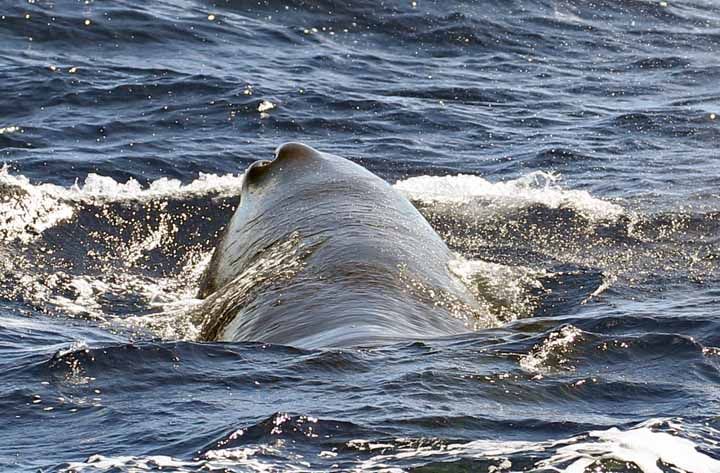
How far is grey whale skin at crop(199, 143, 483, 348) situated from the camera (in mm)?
8477

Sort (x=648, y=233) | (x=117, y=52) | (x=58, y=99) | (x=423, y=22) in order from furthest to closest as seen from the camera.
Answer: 1. (x=423, y=22)
2. (x=117, y=52)
3. (x=58, y=99)
4. (x=648, y=233)

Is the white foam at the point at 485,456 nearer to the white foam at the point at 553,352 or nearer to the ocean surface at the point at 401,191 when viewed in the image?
the ocean surface at the point at 401,191

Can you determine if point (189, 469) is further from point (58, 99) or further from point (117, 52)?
point (117, 52)

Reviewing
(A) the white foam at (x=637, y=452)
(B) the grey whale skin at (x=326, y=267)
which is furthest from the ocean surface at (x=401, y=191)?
(B) the grey whale skin at (x=326, y=267)

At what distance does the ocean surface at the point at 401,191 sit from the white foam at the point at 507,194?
0.18ft

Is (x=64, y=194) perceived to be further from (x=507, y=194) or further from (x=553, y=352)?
(x=553, y=352)

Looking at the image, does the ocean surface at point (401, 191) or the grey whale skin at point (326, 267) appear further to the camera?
the grey whale skin at point (326, 267)

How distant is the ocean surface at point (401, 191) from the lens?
253 inches

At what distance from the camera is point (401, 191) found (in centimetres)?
1460

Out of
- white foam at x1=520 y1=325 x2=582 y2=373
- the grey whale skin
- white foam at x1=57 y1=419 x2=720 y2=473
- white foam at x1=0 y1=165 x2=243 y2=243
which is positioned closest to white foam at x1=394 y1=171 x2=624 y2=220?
white foam at x1=0 y1=165 x2=243 y2=243

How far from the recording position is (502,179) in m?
15.6

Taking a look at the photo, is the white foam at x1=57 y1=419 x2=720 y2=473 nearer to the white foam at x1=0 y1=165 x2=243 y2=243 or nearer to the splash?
the splash

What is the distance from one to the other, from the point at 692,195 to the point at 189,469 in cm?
938

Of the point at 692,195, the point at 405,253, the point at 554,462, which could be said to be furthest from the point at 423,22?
the point at 554,462
